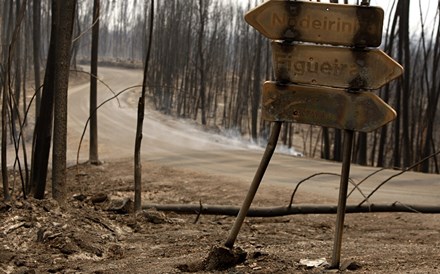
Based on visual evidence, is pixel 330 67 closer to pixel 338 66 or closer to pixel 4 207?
pixel 338 66

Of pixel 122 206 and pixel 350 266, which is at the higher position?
pixel 350 266

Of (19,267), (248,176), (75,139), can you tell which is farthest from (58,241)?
(75,139)

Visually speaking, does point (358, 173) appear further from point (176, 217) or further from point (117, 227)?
point (117, 227)

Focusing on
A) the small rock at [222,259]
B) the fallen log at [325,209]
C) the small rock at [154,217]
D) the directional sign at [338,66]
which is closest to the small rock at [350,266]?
the small rock at [222,259]

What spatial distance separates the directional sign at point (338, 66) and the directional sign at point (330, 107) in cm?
7

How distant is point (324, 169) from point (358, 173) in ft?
3.11

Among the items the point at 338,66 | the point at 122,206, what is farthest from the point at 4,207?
the point at 338,66

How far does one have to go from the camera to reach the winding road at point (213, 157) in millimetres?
10125

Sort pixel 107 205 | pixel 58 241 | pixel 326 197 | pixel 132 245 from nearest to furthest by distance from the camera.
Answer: pixel 58 241 < pixel 132 245 < pixel 107 205 < pixel 326 197

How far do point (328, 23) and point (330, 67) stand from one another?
29 cm

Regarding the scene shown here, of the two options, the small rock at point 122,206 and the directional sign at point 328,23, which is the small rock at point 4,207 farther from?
the directional sign at point 328,23

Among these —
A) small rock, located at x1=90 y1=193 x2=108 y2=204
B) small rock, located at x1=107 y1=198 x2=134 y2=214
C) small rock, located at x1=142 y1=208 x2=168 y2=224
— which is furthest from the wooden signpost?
small rock, located at x1=90 y1=193 x2=108 y2=204

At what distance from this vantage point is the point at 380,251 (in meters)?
4.71

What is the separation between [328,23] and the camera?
12.8 feet
